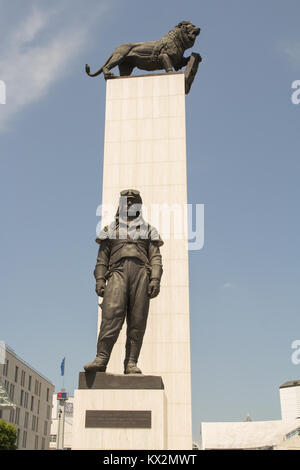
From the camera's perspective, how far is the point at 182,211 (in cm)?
1634

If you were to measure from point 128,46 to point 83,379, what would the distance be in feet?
48.2

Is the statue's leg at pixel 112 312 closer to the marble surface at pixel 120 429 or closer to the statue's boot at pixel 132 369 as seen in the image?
the statue's boot at pixel 132 369

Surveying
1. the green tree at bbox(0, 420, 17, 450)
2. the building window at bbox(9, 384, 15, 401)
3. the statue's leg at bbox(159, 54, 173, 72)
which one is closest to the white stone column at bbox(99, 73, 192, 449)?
the statue's leg at bbox(159, 54, 173, 72)

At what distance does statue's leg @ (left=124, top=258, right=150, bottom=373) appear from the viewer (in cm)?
827

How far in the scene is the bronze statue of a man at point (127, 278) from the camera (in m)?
8.09

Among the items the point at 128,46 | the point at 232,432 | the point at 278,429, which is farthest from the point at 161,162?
the point at 278,429

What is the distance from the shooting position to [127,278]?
841cm

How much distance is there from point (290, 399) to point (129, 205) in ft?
366

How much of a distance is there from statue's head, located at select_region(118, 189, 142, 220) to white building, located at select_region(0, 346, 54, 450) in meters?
45.7

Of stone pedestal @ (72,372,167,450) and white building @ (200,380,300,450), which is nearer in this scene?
stone pedestal @ (72,372,167,450)

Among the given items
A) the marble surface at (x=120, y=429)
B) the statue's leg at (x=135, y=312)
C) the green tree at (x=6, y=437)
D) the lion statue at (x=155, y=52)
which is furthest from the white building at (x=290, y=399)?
the marble surface at (x=120, y=429)

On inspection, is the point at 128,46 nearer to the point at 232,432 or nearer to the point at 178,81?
the point at 178,81

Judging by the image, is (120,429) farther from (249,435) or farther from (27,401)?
(27,401)

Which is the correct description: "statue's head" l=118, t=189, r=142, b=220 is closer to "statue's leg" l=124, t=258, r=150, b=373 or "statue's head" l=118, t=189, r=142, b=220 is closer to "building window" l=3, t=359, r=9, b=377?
"statue's leg" l=124, t=258, r=150, b=373
